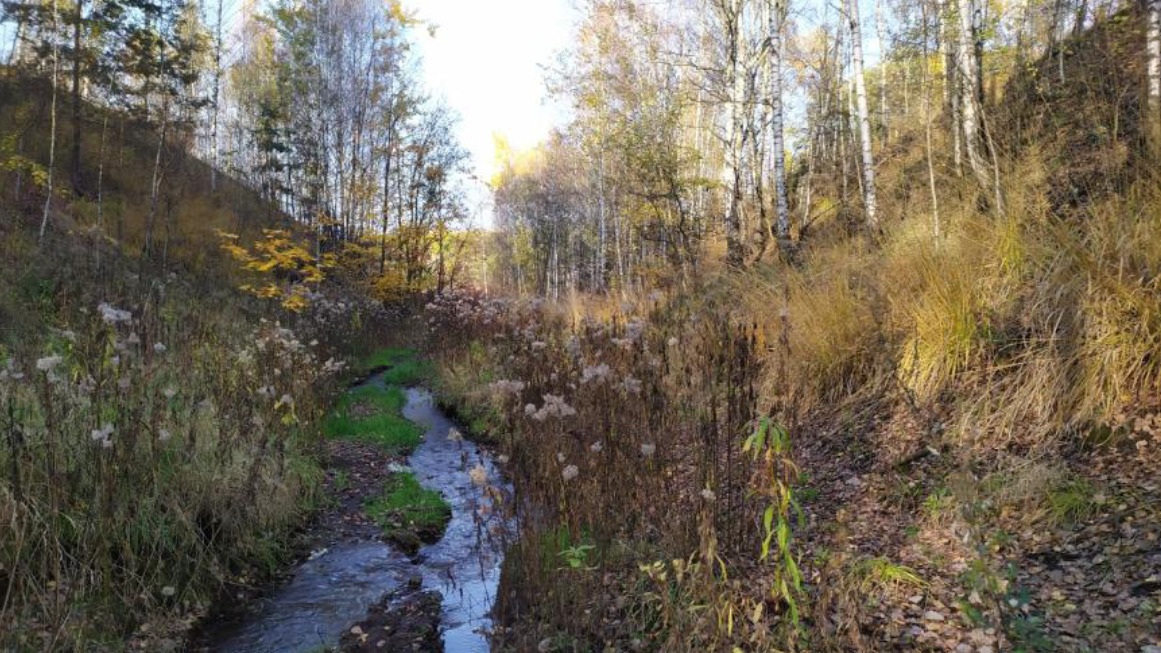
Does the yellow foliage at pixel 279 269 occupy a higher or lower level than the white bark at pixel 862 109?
lower

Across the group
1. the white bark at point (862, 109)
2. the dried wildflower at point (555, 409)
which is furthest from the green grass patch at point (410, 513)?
the white bark at point (862, 109)

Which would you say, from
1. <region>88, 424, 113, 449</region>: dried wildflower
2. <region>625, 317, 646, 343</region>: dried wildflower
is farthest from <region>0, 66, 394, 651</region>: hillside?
<region>625, 317, 646, 343</region>: dried wildflower

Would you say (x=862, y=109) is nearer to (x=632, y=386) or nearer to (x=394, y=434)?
(x=632, y=386)

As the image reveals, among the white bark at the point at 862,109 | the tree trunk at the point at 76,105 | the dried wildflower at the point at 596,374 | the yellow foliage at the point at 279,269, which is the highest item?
the tree trunk at the point at 76,105

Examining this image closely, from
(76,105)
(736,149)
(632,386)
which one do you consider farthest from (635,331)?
(76,105)

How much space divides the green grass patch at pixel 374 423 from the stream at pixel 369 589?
2.19 m

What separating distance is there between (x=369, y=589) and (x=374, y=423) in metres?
4.15

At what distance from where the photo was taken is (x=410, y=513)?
5312 millimetres

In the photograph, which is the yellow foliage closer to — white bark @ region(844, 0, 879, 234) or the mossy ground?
the mossy ground

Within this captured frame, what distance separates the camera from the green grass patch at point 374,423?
7.55 meters

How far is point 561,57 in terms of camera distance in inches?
728

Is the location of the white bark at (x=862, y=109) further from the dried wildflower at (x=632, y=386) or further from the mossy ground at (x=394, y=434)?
the mossy ground at (x=394, y=434)

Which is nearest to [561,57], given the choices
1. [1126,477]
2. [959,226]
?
[959,226]

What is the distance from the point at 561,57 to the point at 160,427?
16869mm
